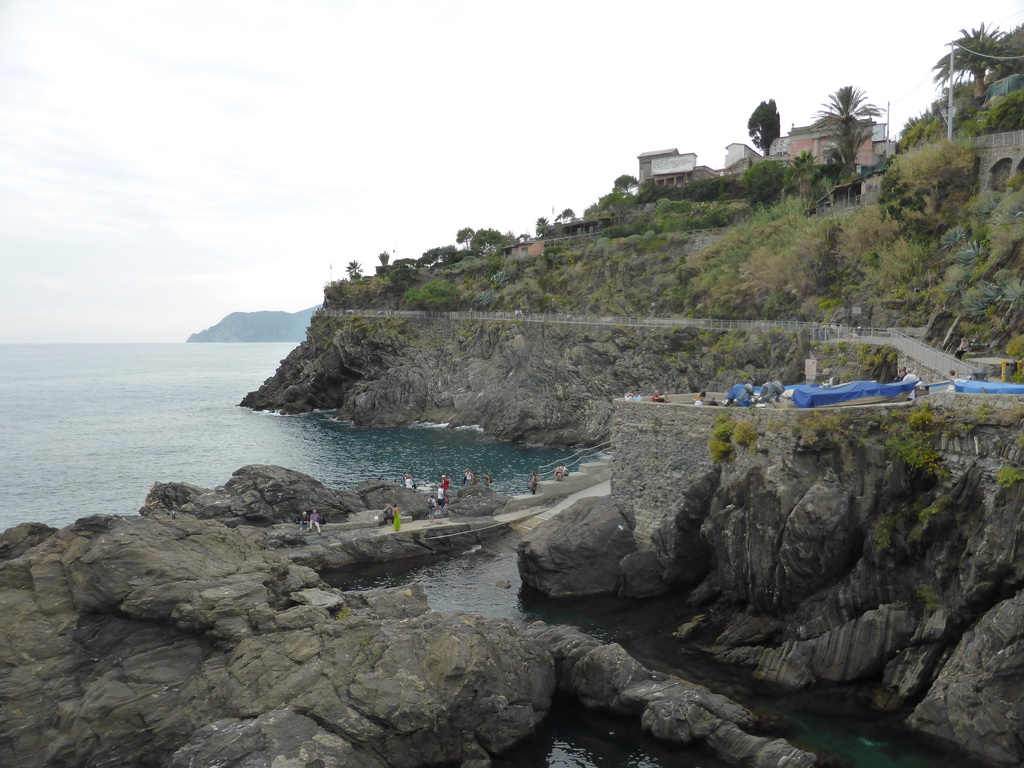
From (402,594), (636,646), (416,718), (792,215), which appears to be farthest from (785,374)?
(416,718)

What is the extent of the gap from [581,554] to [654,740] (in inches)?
373

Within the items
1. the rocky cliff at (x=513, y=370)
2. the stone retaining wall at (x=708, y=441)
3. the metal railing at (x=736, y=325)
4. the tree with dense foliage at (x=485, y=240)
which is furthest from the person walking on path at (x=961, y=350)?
the tree with dense foliage at (x=485, y=240)

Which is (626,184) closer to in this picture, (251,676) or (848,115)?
(848,115)

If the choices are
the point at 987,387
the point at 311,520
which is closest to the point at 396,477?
the point at 311,520

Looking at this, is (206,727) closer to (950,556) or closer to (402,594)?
(402,594)

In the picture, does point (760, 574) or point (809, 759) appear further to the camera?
point (760, 574)

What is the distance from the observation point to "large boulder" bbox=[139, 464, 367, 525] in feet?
107

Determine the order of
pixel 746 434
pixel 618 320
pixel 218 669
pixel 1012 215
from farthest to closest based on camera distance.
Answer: pixel 618 320 → pixel 1012 215 → pixel 746 434 → pixel 218 669

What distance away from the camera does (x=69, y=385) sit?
140m

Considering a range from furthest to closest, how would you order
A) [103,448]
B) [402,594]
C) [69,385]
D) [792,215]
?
1. [69,385]
2. [103,448]
3. [792,215]
4. [402,594]

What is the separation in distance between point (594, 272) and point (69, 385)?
123172 millimetres

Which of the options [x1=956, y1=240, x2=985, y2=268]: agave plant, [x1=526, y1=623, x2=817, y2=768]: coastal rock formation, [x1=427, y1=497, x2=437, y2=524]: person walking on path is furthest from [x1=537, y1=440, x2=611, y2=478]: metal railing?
[x1=526, y1=623, x2=817, y2=768]: coastal rock formation

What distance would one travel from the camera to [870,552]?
17000 mm

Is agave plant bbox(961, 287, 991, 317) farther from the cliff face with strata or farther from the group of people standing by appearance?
the group of people standing
